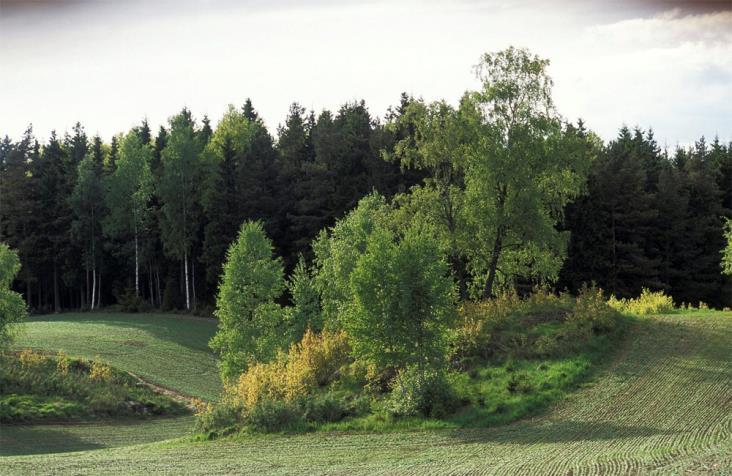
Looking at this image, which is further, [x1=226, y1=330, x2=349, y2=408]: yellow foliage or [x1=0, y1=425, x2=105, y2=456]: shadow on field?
[x1=0, y1=425, x2=105, y2=456]: shadow on field

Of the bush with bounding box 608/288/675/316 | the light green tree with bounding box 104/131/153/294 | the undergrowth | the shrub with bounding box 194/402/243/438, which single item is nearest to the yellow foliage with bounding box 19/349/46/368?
the undergrowth

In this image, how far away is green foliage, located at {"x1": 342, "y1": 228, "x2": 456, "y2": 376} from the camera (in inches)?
1067

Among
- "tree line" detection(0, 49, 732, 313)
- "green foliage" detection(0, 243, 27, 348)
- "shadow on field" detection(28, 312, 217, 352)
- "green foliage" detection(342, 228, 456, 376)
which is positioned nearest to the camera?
"green foliage" detection(342, 228, 456, 376)

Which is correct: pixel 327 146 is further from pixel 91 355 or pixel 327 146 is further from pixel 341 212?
pixel 91 355

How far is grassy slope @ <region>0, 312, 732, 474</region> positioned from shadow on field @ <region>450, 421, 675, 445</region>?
0.11 ft

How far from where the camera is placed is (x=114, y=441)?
109 ft

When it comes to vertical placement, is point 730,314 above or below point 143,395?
above

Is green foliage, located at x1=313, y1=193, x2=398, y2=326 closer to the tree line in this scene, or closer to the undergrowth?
the undergrowth

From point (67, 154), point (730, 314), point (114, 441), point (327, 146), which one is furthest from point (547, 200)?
point (67, 154)

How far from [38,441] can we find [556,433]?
23111mm

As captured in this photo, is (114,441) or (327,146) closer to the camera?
(114,441)

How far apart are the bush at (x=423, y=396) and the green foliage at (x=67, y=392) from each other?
17.9 metres

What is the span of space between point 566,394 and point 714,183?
2126 inches

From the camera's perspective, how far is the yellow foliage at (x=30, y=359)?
4212 centimetres
